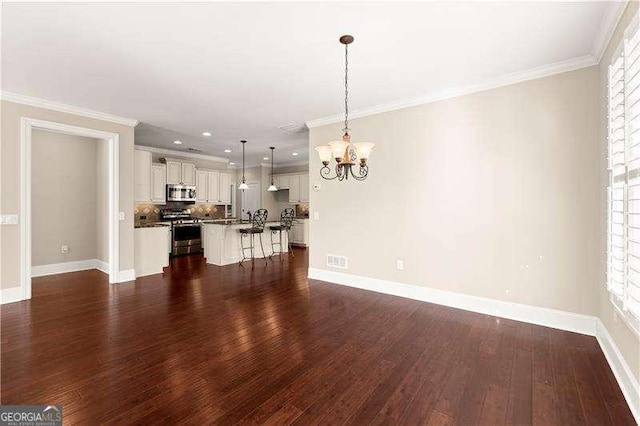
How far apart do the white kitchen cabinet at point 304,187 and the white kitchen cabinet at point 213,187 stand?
2.56 m

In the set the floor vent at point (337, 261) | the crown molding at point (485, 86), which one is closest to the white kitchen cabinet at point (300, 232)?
the floor vent at point (337, 261)

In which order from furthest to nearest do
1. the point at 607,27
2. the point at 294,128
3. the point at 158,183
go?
the point at 158,183 < the point at 294,128 < the point at 607,27

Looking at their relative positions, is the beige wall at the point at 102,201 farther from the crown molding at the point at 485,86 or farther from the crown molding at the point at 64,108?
the crown molding at the point at 485,86

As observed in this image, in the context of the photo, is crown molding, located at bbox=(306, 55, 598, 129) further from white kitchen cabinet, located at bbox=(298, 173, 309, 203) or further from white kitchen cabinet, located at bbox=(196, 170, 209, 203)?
white kitchen cabinet, located at bbox=(196, 170, 209, 203)

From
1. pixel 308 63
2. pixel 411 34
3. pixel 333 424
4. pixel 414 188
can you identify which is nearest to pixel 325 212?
pixel 414 188

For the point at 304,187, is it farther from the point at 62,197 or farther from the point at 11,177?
the point at 11,177

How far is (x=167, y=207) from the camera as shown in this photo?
8.09m

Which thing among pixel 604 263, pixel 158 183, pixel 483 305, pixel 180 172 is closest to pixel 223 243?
pixel 158 183

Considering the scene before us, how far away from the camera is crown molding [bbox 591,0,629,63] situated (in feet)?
7.05

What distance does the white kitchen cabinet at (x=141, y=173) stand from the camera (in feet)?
19.7

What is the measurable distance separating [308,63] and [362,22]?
813 mm

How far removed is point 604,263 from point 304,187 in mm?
7571

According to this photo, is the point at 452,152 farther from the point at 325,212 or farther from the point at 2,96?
the point at 2,96

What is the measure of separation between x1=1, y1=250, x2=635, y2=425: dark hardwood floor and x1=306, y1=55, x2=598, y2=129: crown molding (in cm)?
274
